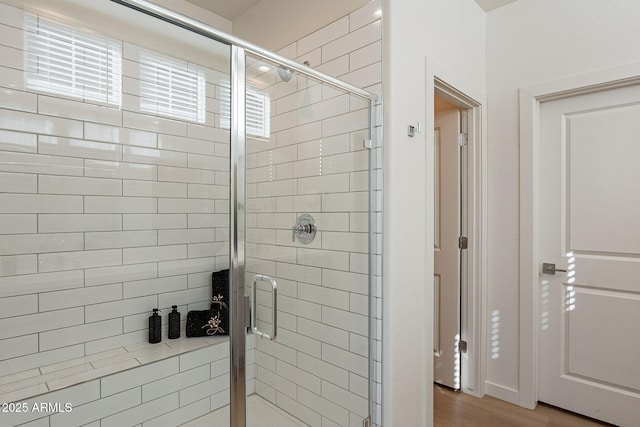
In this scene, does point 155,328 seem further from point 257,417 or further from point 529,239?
point 529,239

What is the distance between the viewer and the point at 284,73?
157cm

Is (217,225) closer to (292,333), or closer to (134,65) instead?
(292,333)

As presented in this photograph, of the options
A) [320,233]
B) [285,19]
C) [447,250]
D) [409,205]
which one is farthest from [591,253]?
[285,19]

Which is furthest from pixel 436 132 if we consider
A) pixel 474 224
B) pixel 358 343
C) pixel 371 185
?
pixel 358 343

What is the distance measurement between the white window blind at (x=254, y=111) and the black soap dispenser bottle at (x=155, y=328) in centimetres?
99

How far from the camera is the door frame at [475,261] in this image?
2.60 meters

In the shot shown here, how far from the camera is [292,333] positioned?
62.7 inches

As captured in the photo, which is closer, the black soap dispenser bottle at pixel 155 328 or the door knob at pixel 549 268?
the black soap dispenser bottle at pixel 155 328

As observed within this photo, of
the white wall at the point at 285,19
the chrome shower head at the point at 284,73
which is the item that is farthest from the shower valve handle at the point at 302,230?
the white wall at the point at 285,19

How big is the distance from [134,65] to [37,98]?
0.42 metres

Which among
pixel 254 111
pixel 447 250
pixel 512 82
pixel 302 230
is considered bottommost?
pixel 447 250

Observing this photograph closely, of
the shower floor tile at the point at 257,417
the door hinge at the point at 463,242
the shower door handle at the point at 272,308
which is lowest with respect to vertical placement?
the shower floor tile at the point at 257,417

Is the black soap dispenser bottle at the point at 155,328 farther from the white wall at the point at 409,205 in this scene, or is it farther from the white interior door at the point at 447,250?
the white interior door at the point at 447,250

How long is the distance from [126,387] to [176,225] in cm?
76
